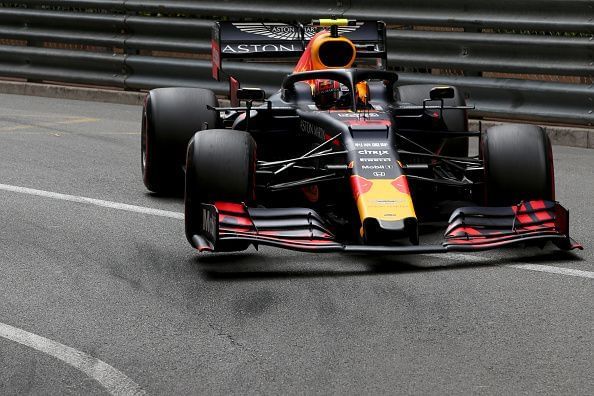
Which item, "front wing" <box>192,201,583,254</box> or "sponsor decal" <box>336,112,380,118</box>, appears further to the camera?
"sponsor decal" <box>336,112,380,118</box>

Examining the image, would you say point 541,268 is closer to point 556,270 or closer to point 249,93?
point 556,270

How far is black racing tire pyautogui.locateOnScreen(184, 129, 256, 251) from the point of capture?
282 inches

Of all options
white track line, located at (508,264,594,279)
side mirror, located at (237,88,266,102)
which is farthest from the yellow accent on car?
side mirror, located at (237,88,266,102)

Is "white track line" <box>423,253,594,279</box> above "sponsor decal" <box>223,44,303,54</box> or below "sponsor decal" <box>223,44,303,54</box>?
below

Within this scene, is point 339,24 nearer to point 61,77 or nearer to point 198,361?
point 198,361

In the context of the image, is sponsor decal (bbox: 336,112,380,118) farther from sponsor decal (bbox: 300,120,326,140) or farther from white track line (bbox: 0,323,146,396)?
white track line (bbox: 0,323,146,396)

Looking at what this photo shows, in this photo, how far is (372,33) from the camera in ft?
33.9

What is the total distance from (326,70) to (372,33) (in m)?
2.15

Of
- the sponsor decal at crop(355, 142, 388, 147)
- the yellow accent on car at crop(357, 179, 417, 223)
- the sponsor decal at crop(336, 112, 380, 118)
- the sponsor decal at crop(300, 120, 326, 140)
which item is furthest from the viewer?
the sponsor decal at crop(300, 120, 326, 140)

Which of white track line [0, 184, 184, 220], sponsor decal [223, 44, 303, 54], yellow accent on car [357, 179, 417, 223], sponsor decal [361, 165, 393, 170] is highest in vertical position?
sponsor decal [223, 44, 303, 54]

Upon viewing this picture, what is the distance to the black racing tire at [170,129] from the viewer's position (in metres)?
9.11

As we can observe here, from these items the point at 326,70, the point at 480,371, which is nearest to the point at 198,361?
the point at 480,371

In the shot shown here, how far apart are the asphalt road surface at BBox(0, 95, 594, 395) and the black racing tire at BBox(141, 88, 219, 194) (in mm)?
A: 475

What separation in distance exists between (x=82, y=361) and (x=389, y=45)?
8983 mm
